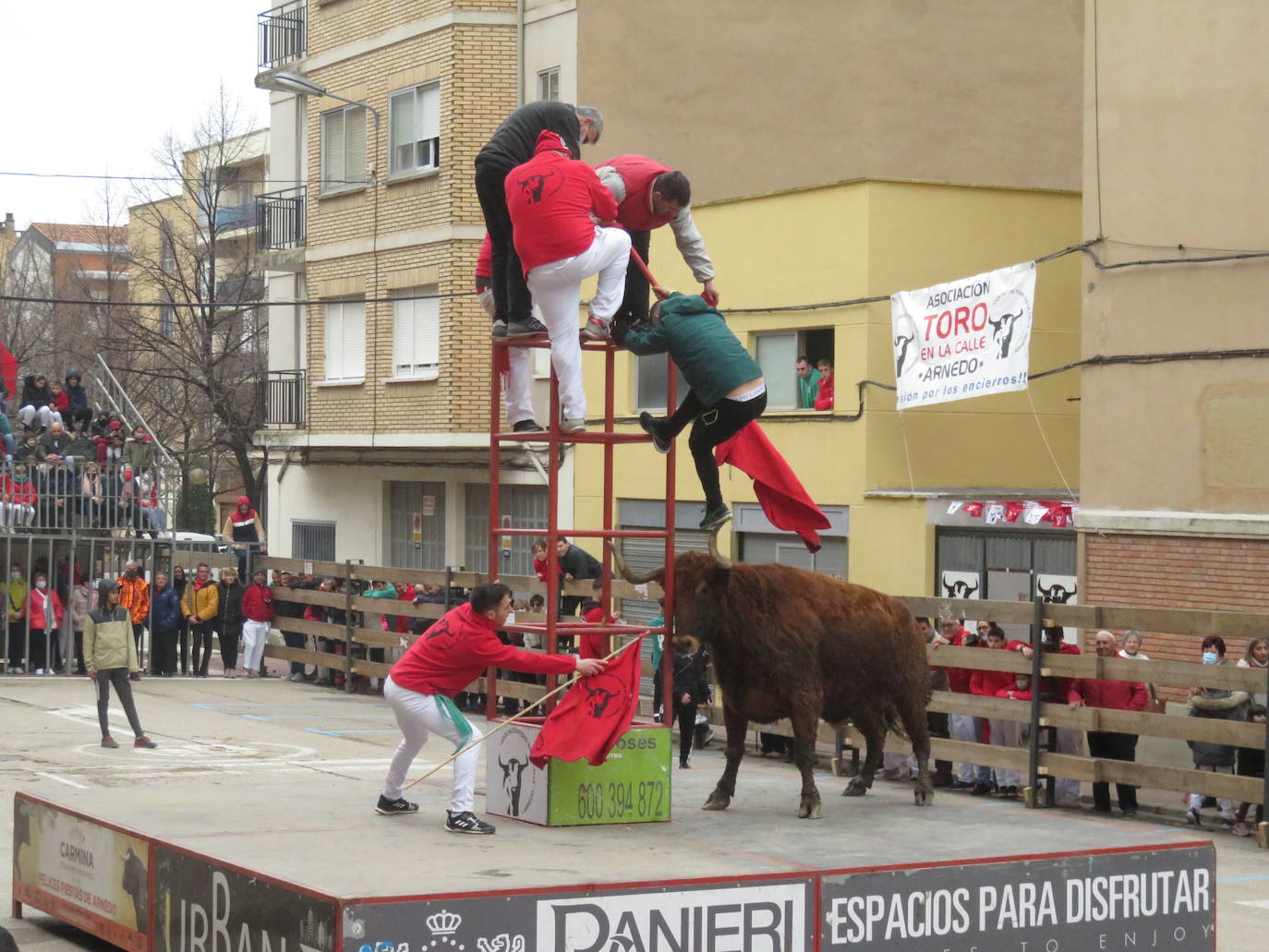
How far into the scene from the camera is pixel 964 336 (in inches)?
855

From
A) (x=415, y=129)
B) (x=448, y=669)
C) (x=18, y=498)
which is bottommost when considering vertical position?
(x=448, y=669)

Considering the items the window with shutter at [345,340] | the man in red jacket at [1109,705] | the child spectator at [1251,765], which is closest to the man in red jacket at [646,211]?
the child spectator at [1251,765]

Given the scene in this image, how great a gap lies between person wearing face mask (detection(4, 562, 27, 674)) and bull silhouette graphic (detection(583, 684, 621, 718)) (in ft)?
61.2

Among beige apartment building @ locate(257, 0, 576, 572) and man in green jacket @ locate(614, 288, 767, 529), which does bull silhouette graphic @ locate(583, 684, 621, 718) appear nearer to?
man in green jacket @ locate(614, 288, 767, 529)

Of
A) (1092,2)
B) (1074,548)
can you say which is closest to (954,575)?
(1074,548)

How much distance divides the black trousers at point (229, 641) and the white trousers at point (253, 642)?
13cm

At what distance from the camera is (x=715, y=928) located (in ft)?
27.5

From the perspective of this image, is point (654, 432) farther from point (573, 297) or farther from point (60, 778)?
point (60, 778)

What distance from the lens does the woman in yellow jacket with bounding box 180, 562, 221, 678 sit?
28031 mm

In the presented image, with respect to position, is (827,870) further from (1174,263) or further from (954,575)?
(954,575)

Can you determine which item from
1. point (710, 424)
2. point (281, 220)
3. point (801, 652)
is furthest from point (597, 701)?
point (281, 220)

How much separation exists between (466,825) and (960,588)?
548 inches

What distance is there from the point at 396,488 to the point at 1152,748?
737 inches

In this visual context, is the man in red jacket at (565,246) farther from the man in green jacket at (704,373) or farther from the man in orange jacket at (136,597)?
the man in orange jacket at (136,597)
